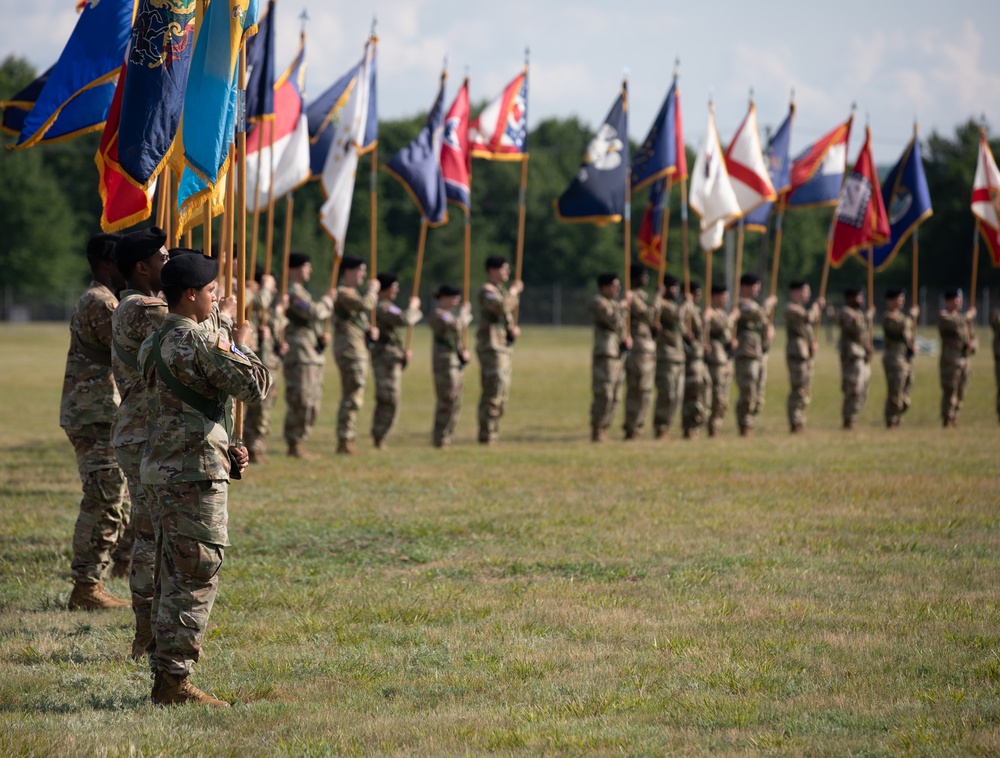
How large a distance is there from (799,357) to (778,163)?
315cm

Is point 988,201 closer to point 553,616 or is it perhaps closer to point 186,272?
point 553,616

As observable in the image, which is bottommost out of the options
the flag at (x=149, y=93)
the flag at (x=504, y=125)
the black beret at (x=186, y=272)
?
the black beret at (x=186, y=272)

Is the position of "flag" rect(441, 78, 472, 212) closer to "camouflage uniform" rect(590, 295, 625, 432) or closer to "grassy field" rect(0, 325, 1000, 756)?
"camouflage uniform" rect(590, 295, 625, 432)

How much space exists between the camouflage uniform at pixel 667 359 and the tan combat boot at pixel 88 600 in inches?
413

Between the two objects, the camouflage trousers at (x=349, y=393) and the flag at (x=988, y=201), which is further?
the flag at (x=988, y=201)

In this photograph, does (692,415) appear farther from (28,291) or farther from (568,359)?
(28,291)

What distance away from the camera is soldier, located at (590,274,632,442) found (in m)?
16.1

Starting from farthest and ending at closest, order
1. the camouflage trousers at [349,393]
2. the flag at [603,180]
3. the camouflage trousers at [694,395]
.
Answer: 1. the camouflage trousers at [694,395]
2. the flag at [603,180]
3. the camouflage trousers at [349,393]

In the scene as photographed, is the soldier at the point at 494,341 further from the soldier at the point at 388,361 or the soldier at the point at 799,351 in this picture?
the soldier at the point at 799,351

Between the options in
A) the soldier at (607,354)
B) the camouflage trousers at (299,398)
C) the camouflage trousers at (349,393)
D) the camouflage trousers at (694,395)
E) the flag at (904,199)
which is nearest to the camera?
the camouflage trousers at (299,398)

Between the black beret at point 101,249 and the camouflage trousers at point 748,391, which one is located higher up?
the black beret at point 101,249

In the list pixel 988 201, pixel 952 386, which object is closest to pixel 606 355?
pixel 952 386

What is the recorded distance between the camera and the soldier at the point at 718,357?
17359 millimetres

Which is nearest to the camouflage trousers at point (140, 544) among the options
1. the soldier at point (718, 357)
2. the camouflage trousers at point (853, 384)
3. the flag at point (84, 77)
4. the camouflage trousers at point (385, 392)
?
the flag at point (84, 77)
